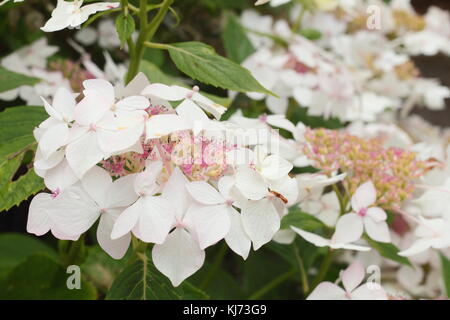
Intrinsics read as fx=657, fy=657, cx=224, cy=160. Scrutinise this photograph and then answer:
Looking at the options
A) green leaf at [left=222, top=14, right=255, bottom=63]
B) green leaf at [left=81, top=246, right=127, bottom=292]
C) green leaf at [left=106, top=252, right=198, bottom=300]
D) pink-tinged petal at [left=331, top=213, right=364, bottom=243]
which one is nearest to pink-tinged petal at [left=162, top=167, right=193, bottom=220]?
green leaf at [left=106, top=252, right=198, bottom=300]

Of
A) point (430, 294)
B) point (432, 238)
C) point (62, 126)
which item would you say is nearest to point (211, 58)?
point (62, 126)

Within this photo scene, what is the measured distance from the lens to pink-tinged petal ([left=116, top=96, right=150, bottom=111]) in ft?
1.77

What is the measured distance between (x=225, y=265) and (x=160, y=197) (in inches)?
28.0

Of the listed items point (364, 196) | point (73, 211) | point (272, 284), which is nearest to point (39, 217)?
point (73, 211)

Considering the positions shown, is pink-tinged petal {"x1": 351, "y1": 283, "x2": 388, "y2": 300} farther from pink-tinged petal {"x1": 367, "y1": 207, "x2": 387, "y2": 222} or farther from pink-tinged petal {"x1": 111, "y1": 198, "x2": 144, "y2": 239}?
pink-tinged petal {"x1": 111, "y1": 198, "x2": 144, "y2": 239}

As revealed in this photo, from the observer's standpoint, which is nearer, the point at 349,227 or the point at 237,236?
the point at 237,236

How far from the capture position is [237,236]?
521mm

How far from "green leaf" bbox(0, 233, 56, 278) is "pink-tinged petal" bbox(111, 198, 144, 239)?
556mm

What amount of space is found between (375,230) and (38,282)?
1.30 feet

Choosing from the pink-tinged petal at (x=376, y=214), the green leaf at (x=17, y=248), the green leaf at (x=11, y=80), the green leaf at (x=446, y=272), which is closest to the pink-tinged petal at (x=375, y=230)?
the pink-tinged petal at (x=376, y=214)

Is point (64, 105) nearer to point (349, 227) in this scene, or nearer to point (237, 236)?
point (237, 236)

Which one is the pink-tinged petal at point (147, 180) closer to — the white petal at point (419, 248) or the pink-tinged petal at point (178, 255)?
the pink-tinged petal at point (178, 255)

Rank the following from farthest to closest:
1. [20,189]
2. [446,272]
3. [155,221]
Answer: [446,272], [20,189], [155,221]
